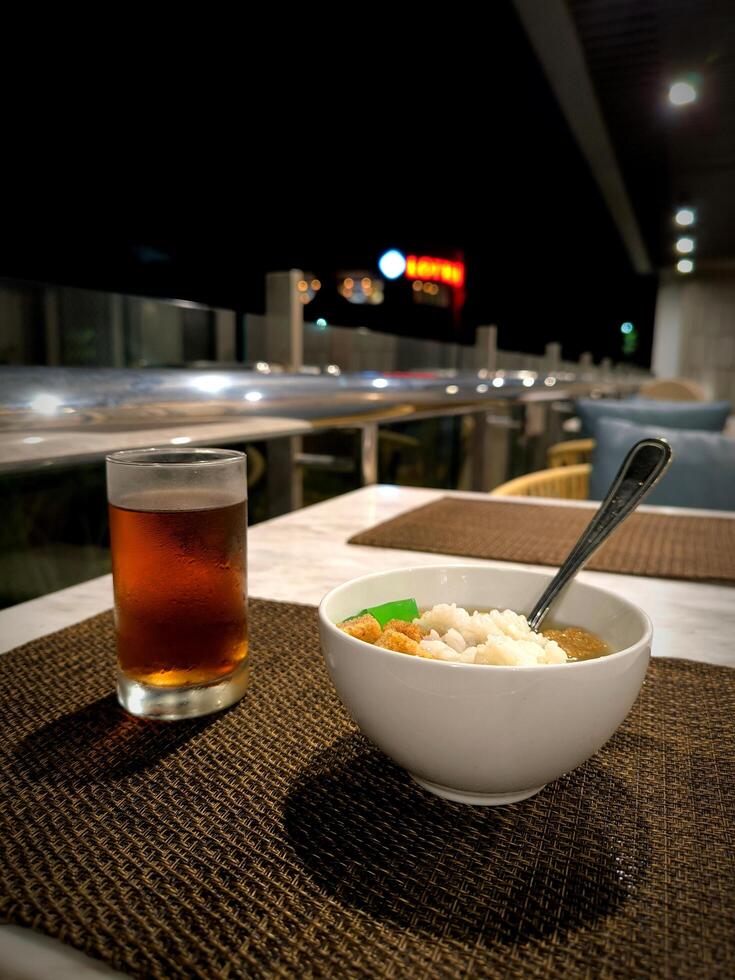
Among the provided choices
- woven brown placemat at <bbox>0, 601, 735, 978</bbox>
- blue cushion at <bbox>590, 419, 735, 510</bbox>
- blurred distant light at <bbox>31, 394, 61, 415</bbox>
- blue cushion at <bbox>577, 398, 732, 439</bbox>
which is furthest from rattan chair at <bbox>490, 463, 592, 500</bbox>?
woven brown placemat at <bbox>0, 601, 735, 978</bbox>

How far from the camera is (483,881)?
0.33 m

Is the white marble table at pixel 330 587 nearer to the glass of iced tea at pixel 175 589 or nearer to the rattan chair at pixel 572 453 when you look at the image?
the glass of iced tea at pixel 175 589

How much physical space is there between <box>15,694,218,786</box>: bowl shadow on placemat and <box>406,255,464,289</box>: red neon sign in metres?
9.06

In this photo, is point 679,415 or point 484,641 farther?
point 679,415

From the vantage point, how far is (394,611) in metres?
0.47

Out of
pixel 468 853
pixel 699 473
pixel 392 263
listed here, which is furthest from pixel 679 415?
pixel 392 263

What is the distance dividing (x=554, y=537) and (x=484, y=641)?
63cm

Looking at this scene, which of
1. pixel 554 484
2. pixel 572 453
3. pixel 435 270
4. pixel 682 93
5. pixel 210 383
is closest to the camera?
pixel 210 383

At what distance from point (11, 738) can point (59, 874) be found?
152 mm

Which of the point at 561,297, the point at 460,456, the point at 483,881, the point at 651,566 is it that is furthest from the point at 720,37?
the point at 561,297

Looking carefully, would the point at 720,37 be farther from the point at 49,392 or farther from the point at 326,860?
the point at 326,860

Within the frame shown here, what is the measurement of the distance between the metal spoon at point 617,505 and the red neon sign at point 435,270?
8.94 m

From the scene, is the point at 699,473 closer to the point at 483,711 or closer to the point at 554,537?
the point at 554,537

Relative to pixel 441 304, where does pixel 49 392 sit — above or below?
below
